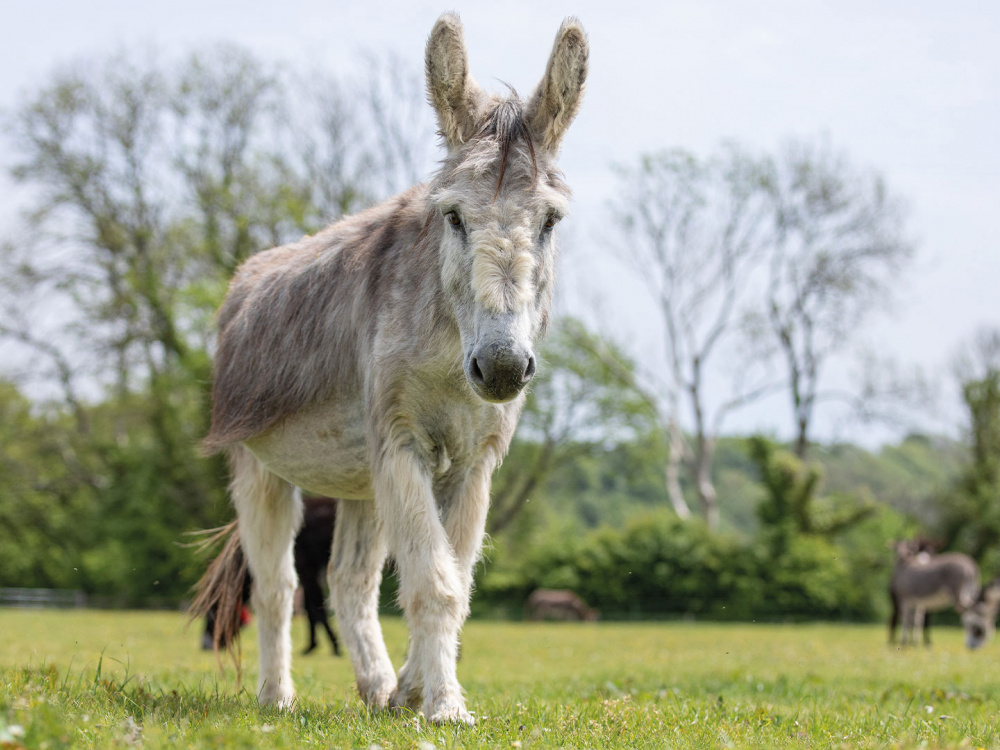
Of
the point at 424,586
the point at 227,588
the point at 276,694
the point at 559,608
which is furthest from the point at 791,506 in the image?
the point at 424,586

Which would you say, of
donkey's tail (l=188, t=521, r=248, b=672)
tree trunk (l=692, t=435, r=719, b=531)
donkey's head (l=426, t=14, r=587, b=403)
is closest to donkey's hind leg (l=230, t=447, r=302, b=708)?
donkey's tail (l=188, t=521, r=248, b=672)

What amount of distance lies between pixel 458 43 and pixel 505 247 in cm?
111

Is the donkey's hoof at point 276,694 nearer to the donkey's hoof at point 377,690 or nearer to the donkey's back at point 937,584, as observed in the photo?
the donkey's hoof at point 377,690

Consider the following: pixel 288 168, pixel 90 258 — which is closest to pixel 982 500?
pixel 288 168

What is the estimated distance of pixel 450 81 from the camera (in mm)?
4570

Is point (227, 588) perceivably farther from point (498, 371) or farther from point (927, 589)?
point (927, 589)

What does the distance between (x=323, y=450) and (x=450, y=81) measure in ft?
6.92

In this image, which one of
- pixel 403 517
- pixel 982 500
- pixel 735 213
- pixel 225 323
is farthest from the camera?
pixel 735 213

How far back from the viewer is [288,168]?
3234 centimetres

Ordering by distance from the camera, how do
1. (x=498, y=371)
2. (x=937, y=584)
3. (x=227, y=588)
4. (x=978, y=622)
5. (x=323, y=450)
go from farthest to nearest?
(x=937, y=584) < (x=978, y=622) < (x=227, y=588) < (x=323, y=450) < (x=498, y=371)

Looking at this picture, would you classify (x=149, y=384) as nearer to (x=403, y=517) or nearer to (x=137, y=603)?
(x=137, y=603)

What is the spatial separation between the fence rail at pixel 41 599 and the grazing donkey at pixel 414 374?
3259 centimetres

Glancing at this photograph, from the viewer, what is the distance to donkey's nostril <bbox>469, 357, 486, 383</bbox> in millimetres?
3936

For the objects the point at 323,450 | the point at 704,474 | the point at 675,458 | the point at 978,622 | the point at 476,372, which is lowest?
the point at 978,622
